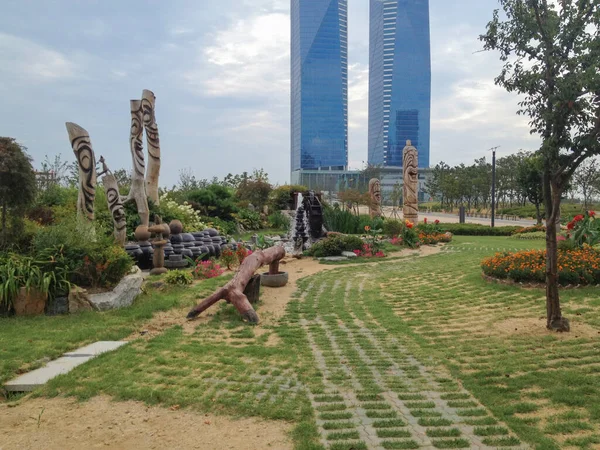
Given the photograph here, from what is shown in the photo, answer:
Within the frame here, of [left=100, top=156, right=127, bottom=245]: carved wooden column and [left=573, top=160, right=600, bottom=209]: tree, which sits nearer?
[left=100, top=156, right=127, bottom=245]: carved wooden column

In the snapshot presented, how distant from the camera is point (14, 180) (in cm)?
753

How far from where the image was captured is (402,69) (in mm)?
88938

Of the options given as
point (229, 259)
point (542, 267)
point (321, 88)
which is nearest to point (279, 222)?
point (229, 259)

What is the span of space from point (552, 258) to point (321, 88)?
3637 inches

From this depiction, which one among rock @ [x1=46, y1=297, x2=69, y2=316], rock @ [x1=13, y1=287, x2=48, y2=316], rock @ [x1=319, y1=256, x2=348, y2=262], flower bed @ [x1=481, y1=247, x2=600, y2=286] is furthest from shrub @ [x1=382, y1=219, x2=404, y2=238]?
rock @ [x1=13, y1=287, x2=48, y2=316]

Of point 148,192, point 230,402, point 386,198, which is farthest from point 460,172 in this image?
point 230,402

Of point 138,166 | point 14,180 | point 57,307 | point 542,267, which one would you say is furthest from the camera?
point 138,166

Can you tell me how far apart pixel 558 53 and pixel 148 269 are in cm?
924

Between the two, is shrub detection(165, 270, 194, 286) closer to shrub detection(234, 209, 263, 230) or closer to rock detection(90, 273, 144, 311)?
rock detection(90, 273, 144, 311)

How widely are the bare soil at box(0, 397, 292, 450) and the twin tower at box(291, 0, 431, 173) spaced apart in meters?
89.2

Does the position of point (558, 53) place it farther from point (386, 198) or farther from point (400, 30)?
point (400, 30)

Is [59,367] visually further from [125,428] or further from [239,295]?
[239,295]

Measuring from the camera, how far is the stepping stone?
408 cm

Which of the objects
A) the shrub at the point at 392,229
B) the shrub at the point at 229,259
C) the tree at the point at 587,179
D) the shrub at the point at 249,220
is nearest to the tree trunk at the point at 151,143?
the shrub at the point at 229,259
